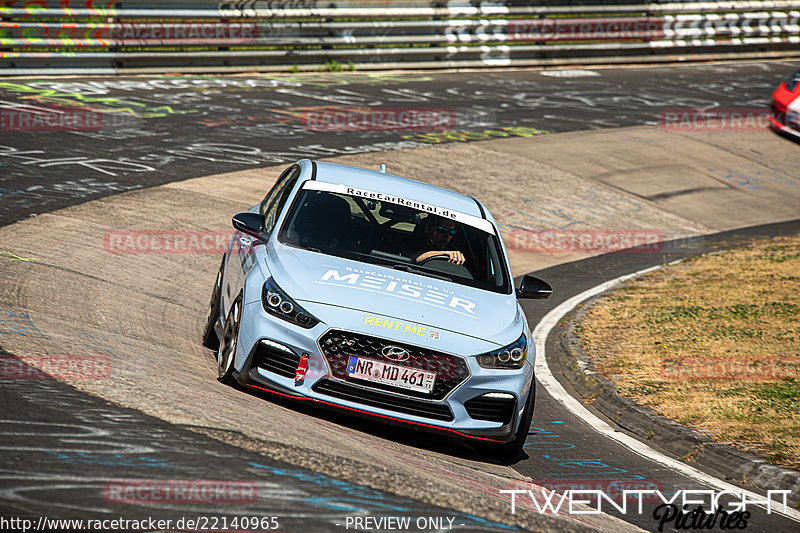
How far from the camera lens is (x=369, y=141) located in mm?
17047

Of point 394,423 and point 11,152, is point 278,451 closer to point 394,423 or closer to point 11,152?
point 394,423

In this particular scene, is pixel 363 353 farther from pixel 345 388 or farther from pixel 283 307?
pixel 283 307

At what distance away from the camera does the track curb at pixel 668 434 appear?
6.76 m

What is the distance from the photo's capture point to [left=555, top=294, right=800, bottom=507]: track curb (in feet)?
22.2

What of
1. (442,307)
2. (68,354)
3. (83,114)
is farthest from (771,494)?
(83,114)
